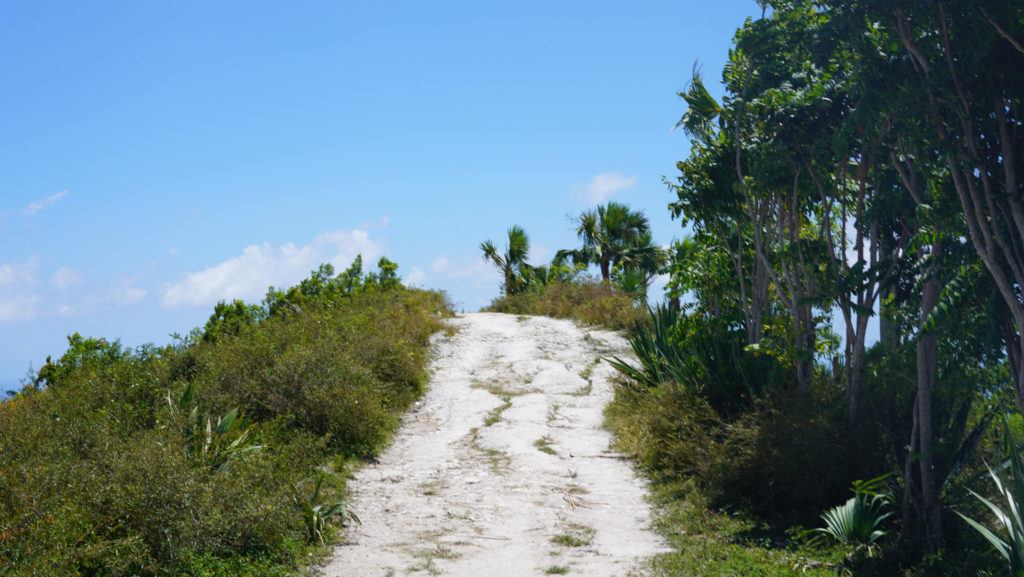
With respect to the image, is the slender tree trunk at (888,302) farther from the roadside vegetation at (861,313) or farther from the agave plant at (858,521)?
the agave plant at (858,521)

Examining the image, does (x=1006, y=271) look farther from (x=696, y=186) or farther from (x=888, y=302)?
(x=696, y=186)

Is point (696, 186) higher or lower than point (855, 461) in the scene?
higher

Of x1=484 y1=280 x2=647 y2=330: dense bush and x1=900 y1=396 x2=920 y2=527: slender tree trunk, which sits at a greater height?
x1=484 y1=280 x2=647 y2=330: dense bush

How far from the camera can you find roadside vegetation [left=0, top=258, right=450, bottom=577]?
19.1 ft

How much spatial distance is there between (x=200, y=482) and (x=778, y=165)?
5361mm

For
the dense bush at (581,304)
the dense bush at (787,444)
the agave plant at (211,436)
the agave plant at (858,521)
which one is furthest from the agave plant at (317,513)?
the dense bush at (581,304)

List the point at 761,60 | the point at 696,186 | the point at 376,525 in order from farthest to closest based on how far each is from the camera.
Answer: the point at 696,186 → the point at 761,60 → the point at 376,525

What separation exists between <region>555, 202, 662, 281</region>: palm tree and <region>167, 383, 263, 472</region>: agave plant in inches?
753

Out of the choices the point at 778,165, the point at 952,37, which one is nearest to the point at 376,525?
the point at 778,165

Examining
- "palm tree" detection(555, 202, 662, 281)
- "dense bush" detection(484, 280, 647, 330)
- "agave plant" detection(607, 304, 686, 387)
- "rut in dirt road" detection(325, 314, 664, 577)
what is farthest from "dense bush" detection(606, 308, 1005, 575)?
"palm tree" detection(555, 202, 662, 281)

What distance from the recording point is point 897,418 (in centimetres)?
703

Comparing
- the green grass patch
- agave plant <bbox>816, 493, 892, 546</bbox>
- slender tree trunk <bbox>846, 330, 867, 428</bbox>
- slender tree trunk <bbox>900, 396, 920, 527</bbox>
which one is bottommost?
the green grass patch

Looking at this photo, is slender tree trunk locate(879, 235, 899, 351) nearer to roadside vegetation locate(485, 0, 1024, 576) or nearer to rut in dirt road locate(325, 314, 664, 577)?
roadside vegetation locate(485, 0, 1024, 576)

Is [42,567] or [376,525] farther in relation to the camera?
[376,525]
